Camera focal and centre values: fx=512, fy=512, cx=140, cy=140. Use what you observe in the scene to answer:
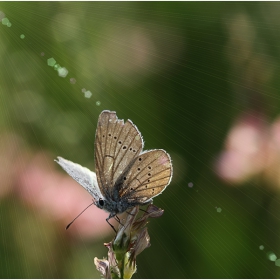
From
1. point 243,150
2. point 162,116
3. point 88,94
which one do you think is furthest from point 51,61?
point 243,150

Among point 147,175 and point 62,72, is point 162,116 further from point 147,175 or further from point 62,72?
point 147,175

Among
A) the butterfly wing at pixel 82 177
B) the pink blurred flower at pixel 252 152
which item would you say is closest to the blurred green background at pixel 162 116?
the pink blurred flower at pixel 252 152

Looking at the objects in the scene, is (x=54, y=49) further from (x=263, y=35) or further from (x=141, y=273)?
(x=141, y=273)

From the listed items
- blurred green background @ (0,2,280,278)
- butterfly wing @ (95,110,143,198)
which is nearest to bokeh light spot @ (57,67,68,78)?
blurred green background @ (0,2,280,278)

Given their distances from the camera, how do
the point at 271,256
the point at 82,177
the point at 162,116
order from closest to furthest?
the point at 82,177 < the point at 271,256 < the point at 162,116

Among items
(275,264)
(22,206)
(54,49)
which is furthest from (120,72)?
(275,264)

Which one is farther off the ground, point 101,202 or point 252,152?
point 252,152
